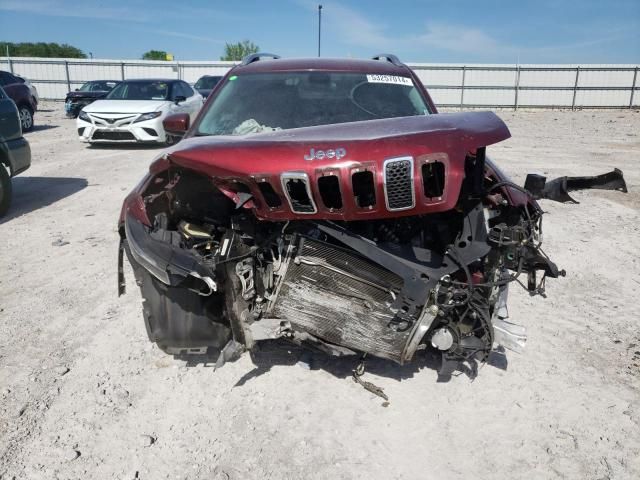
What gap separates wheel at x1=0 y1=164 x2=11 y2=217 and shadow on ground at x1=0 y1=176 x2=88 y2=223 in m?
0.11

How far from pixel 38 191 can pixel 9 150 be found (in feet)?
4.59

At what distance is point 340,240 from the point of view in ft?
7.39

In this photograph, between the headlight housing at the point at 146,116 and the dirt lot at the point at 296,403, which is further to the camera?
the headlight housing at the point at 146,116

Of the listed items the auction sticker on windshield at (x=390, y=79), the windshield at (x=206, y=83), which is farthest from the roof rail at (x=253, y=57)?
the windshield at (x=206, y=83)

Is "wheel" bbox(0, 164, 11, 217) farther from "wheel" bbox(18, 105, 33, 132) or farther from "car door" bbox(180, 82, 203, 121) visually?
"wheel" bbox(18, 105, 33, 132)

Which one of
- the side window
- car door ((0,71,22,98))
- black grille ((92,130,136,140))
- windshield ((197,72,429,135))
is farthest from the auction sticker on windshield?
car door ((0,71,22,98))

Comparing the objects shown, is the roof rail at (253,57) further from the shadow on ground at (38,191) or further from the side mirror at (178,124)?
the shadow on ground at (38,191)

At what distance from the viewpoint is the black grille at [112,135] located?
35.9 feet

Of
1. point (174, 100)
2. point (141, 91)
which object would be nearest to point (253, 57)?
point (174, 100)

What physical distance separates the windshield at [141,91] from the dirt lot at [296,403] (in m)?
8.47

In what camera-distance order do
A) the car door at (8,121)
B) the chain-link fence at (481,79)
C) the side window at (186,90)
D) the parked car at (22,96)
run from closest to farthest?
the car door at (8,121), the side window at (186,90), the parked car at (22,96), the chain-link fence at (481,79)

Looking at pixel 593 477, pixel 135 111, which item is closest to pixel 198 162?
pixel 593 477

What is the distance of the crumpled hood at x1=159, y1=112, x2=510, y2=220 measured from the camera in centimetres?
197

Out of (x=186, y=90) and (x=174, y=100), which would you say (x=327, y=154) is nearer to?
(x=174, y=100)
